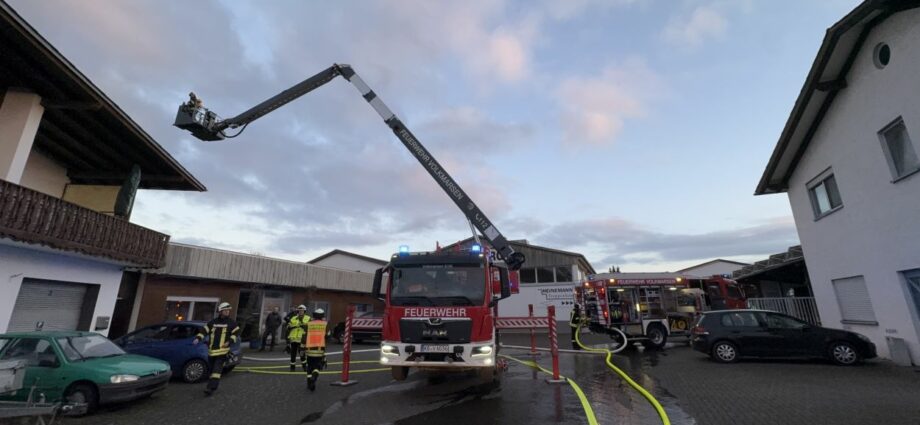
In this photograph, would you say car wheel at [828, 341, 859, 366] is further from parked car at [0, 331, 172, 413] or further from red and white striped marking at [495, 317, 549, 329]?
parked car at [0, 331, 172, 413]

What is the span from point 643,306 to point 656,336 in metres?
1.18

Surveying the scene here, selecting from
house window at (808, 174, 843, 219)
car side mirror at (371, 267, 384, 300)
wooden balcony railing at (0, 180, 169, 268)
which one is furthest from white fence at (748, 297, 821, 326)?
wooden balcony railing at (0, 180, 169, 268)

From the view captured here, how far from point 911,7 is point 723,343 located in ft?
29.8

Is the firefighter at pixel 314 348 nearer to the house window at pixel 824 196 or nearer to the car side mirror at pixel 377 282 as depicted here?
the car side mirror at pixel 377 282

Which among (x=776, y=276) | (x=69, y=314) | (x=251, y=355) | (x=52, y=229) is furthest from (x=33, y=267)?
(x=776, y=276)

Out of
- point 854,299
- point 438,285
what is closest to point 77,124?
point 438,285

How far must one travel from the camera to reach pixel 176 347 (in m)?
9.80

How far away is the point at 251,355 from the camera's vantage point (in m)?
15.4

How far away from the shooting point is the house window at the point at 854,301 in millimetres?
11305

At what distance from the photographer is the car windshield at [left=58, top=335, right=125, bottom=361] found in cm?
707

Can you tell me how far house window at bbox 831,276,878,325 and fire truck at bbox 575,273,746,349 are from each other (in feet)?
15.4

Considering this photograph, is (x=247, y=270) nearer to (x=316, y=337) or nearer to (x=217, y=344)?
(x=217, y=344)

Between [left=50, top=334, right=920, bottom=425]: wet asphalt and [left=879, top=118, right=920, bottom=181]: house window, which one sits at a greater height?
[left=879, top=118, right=920, bottom=181]: house window

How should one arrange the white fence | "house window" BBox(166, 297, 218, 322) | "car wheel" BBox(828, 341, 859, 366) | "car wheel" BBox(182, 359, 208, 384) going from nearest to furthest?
"car wheel" BBox(182, 359, 208, 384) → "car wheel" BBox(828, 341, 859, 366) → the white fence → "house window" BBox(166, 297, 218, 322)
